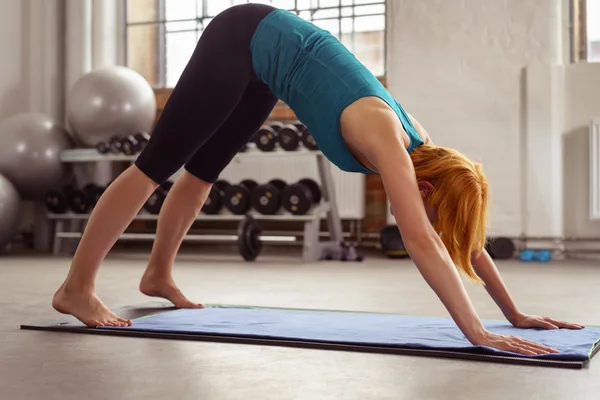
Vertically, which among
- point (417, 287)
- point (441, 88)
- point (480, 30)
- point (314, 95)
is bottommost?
point (417, 287)

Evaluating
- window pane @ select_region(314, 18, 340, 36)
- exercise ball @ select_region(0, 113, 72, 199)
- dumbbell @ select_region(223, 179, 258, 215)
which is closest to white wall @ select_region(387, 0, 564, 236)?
window pane @ select_region(314, 18, 340, 36)

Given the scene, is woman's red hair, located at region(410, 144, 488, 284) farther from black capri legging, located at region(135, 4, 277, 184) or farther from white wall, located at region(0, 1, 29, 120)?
white wall, located at region(0, 1, 29, 120)

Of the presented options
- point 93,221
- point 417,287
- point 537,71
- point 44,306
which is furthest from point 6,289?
point 537,71

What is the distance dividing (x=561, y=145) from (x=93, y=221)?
14.2 ft

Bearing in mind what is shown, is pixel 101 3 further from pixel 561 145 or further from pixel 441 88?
pixel 561 145

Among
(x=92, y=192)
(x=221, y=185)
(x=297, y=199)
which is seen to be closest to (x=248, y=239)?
(x=297, y=199)

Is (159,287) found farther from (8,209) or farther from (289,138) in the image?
(8,209)

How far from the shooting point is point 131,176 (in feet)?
7.00

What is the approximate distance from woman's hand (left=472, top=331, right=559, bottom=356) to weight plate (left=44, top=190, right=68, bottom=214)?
4.85 m

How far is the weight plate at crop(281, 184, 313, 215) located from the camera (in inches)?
208

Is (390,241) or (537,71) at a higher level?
(537,71)

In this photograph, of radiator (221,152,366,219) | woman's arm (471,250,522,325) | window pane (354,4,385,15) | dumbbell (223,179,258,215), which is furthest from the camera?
window pane (354,4,385,15)

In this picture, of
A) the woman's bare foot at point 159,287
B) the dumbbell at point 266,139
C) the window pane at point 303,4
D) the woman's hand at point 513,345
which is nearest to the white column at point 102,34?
the window pane at point 303,4

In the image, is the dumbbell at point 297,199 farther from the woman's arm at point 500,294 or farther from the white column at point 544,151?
the woman's arm at point 500,294
